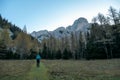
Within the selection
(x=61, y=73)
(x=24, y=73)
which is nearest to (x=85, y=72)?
(x=61, y=73)

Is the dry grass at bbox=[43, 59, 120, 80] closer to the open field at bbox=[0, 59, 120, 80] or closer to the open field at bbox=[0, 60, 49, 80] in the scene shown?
the open field at bbox=[0, 59, 120, 80]

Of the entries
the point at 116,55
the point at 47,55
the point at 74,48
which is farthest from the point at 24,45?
the point at 116,55

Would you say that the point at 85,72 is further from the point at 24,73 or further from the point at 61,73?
the point at 24,73

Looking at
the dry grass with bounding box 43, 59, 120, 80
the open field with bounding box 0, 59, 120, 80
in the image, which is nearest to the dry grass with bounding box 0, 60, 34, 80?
the open field with bounding box 0, 59, 120, 80

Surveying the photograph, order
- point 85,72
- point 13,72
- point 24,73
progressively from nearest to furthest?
1. point 24,73
2. point 85,72
3. point 13,72

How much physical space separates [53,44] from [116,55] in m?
59.8

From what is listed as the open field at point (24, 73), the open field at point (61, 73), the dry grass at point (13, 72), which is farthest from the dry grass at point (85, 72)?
the dry grass at point (13, 72)

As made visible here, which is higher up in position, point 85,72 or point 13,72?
point 13,72

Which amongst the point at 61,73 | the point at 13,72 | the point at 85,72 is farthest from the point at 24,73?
the point at 85,72

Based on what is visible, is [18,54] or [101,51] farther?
[18,54]

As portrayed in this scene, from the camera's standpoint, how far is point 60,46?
115625mm

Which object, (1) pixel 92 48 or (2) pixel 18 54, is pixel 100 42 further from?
(2) pixel 18 54

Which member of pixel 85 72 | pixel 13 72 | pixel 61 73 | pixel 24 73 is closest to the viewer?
pixel 24 73

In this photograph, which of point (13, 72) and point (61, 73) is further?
point (13, 72)
